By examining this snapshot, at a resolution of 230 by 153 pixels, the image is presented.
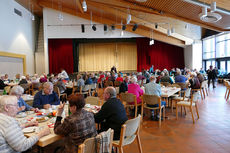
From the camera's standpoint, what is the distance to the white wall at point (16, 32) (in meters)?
10.4

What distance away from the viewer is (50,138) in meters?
1.91

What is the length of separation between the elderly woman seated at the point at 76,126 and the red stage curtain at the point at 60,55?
13312 mm

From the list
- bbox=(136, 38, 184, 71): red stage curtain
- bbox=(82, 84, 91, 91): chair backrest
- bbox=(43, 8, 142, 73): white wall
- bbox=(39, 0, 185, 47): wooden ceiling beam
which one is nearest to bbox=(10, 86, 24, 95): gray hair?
bbox=(82, 84, 91, 91): chair backrest

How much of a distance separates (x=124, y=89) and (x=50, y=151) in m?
3.28

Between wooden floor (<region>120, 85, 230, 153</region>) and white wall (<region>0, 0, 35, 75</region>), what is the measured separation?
33.5 ft

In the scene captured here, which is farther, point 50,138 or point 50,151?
point 50,151

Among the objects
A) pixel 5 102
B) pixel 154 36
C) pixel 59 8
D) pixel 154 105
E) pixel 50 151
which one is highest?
pixel 59 8

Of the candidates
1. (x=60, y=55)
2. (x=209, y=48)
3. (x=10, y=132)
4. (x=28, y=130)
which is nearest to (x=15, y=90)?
(x=28, y=130)

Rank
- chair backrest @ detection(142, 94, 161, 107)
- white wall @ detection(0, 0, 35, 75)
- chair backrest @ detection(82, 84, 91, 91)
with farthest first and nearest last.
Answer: white wall @ detection(0, 0, 35, 75), chair backrest @ detection(82, 84, 91, 91), chair backrest @ detection(142, 94, 161, 107)

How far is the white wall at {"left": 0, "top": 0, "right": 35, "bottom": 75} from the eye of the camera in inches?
408

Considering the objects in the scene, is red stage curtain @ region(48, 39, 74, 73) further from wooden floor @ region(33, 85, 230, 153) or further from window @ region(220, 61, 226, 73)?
window @ region(220, 61, 226, 73)

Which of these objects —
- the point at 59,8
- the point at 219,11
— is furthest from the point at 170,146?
the point at 59,8

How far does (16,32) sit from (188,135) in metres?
12.3

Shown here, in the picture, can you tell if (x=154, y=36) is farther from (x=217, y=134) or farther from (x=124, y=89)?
(x=217, y=134)
